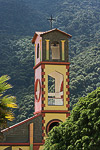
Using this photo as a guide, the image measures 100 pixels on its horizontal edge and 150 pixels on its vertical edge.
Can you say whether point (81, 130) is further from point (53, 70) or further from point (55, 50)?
point (55, 50)

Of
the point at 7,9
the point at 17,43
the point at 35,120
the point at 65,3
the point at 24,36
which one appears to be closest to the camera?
the point at 35,120

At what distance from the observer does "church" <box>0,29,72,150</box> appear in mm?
29489

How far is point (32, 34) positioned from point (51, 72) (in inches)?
2833

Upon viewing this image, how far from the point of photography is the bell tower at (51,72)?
3019cm

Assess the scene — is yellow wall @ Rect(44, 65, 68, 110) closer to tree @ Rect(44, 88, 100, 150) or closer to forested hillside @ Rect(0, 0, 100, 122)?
tree @ Rect(44, 88, 100, 150)

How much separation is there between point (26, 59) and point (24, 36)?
15.5m

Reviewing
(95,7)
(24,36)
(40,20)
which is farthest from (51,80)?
(95,7)

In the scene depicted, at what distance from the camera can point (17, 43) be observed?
92938 millimetres

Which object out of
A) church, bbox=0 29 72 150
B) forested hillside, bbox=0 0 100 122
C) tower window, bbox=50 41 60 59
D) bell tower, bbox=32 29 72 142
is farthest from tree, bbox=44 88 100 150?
forested hillside, bbox=0 0 100 122

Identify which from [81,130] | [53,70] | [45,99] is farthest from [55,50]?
[81,130]

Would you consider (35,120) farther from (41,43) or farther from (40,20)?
(40,20)

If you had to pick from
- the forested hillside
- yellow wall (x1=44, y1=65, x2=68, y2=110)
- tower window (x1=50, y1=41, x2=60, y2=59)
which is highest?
the forested hillside

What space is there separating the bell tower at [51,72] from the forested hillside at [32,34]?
3489 centimetres

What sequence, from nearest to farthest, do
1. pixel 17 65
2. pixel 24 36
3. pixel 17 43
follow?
pixel 17 65, pixel 17 43, pixel 24 36
